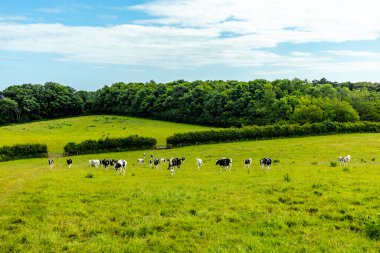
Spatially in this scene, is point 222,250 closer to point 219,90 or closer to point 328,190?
point 328,190

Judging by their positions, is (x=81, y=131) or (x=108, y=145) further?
(x=81, y=131)

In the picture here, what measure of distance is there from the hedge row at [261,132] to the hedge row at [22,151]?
2264 cm

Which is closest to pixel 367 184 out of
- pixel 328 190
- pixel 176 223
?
pixel 328 190

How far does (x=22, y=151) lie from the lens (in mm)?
58438

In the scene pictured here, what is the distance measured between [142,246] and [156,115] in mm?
110925

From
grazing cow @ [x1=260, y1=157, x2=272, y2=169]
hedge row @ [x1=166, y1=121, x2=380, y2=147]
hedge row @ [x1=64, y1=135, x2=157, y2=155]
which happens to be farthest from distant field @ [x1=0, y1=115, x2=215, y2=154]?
grazing cow @ [x1=260, y1=157, x2=272, y2=169]

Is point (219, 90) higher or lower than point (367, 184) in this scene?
higher

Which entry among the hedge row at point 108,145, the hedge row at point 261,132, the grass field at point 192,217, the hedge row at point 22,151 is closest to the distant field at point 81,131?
the hedge row at point 22,151

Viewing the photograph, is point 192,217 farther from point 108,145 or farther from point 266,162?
point 108,145

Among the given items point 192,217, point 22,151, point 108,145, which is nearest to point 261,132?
point 108,145

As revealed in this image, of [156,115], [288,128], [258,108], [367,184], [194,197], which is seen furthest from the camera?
[156,115]

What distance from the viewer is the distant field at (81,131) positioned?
74562 millimetres

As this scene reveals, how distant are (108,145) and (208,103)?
53154 millimetres

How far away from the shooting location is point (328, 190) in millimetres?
16578
